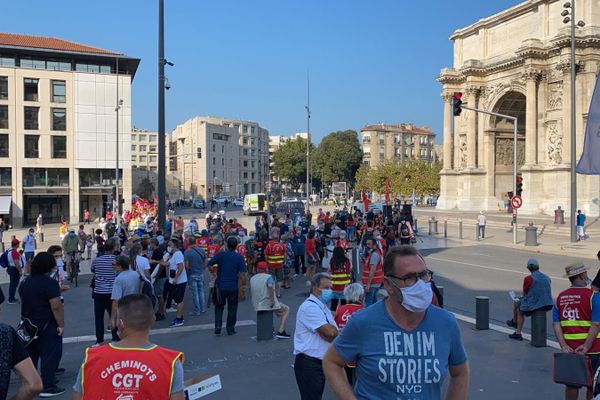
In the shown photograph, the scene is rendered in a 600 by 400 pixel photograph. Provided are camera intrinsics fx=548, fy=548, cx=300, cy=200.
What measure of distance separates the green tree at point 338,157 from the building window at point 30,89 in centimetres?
5690

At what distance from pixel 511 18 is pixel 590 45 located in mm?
A: 10399

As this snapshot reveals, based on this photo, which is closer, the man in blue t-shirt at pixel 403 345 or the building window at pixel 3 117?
the man in blue t-shirt at pixel 403 345

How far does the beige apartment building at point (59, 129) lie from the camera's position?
1831 inches

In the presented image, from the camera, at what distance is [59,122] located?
158 feet

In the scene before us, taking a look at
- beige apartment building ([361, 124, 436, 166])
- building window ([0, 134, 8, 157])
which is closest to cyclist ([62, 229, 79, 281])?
building window ([0, 134, 8, 157])

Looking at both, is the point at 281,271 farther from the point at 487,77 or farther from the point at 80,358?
the point at 487,77

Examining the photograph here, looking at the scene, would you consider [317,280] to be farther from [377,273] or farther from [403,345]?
[377,273]

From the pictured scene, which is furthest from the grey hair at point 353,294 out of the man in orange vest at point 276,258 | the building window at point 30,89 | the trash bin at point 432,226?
the building window at point 30,89

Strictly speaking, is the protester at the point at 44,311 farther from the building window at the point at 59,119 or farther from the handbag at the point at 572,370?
the building window at the point at 59,119

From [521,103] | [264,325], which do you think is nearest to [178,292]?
[264,325]

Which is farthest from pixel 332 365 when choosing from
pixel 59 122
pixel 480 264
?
pixel 59 122

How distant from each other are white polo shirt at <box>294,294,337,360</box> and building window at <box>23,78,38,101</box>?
48.8 meters

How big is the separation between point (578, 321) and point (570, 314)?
0.10 m

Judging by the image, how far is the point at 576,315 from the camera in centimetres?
572
